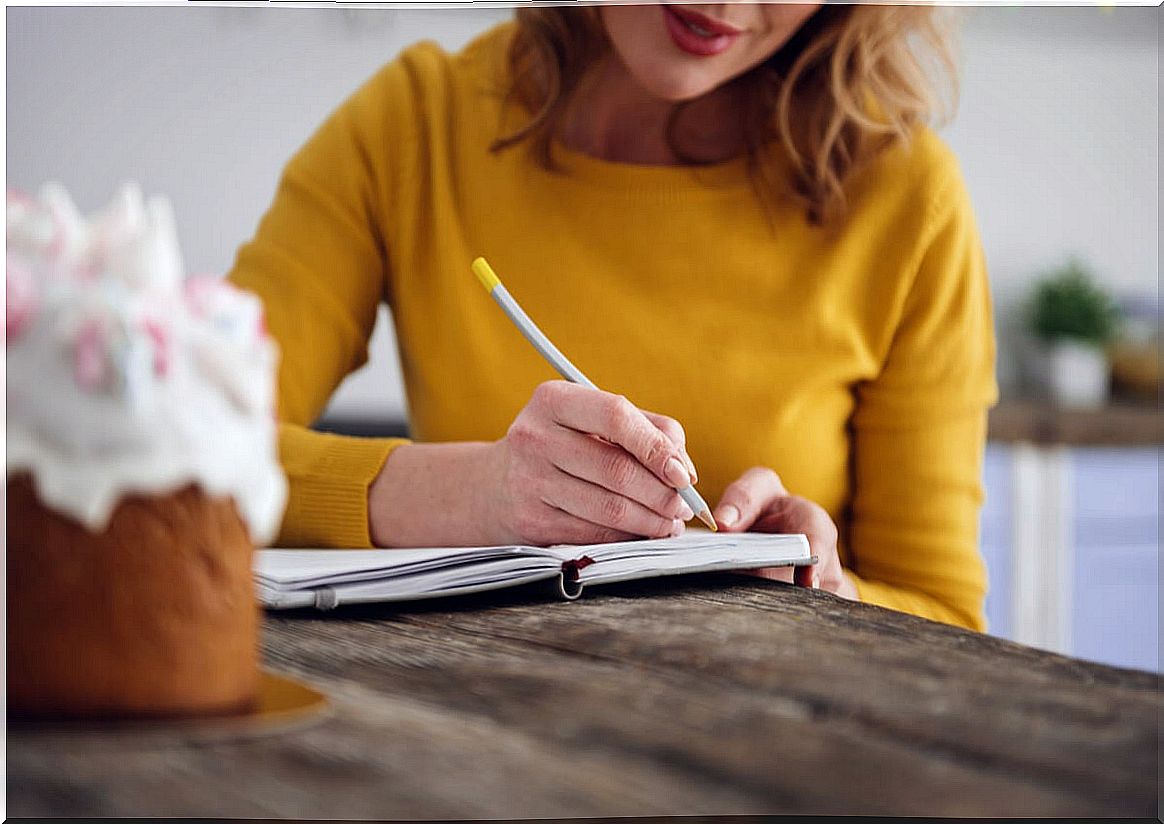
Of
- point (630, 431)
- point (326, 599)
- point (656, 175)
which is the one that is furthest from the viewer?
point (656, 175)

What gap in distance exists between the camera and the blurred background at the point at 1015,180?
229cm

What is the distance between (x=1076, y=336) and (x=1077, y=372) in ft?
0.29

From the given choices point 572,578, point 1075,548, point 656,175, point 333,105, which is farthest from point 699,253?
point 1075,548

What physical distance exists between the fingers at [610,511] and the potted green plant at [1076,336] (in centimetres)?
230

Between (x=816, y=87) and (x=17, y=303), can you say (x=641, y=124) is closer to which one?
(x=816, y=87)

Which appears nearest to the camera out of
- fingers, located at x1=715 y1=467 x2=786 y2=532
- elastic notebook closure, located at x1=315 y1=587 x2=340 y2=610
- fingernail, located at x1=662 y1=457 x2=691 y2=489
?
elastic notebook closure, located at x1=315 y1=587 x2=340 y2=610

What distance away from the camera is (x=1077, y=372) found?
2.74 m

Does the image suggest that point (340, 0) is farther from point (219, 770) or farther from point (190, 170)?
point (190, 170)

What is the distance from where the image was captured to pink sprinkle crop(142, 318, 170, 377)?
1.00 feet

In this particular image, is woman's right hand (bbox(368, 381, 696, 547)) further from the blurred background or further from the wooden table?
the blurred background

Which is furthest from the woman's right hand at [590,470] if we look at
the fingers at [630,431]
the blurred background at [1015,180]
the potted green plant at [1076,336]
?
the potted green plant at [1076,336]

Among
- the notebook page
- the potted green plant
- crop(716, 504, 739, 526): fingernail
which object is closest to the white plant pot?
the potted green plant

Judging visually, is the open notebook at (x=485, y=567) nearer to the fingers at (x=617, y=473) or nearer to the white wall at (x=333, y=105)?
the fingers at (x=617, y=473)

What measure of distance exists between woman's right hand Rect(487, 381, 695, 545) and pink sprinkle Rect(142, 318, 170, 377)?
335 millimetres
